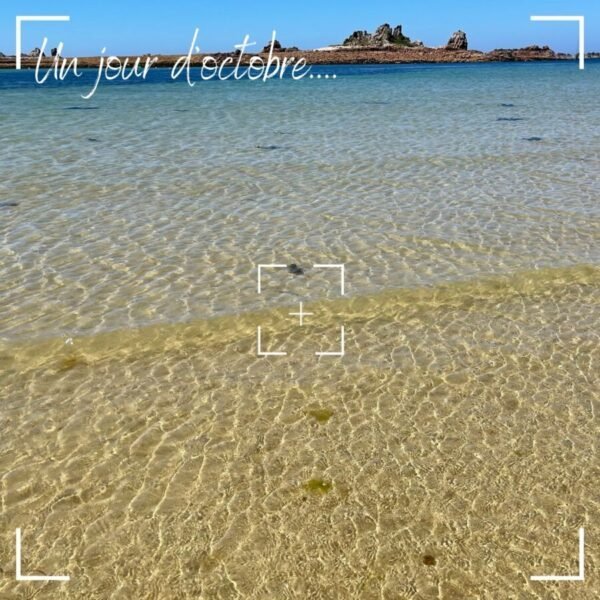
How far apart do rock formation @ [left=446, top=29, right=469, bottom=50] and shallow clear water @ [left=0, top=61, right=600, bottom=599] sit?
185 meters

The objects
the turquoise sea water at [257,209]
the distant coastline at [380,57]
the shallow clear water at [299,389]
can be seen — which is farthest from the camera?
the distant coastline at [380,57]

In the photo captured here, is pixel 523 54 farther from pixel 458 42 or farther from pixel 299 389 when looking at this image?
pixel 299 389

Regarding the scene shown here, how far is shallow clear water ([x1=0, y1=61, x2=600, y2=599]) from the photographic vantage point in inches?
202

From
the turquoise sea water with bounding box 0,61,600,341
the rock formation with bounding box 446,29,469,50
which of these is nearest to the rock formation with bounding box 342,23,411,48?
the rock formation with bounding box 446,29,469,50

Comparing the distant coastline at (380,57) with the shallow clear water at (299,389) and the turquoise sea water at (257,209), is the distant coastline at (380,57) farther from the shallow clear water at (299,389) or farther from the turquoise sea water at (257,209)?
the shallow clear water at (299,389)

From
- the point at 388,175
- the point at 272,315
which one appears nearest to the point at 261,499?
the point at 272,315

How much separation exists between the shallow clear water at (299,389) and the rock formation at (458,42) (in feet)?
608

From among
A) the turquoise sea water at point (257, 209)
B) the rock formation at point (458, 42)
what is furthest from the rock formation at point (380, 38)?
the turquoise sea water at point (257, 209)

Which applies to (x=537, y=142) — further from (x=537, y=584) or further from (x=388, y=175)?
(x=537, y=584)

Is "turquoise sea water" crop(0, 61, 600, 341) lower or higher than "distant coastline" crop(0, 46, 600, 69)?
lower

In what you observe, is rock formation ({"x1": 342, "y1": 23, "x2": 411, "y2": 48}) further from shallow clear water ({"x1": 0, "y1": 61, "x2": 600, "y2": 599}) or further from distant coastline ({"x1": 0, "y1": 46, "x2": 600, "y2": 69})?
shallow clear water ({"x1": 0, "y1": 61, "x2": 600, "y2": 599})

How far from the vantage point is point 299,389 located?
295 inches

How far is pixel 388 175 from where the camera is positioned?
18.0 meters

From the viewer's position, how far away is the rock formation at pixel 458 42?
183625 millimetres
